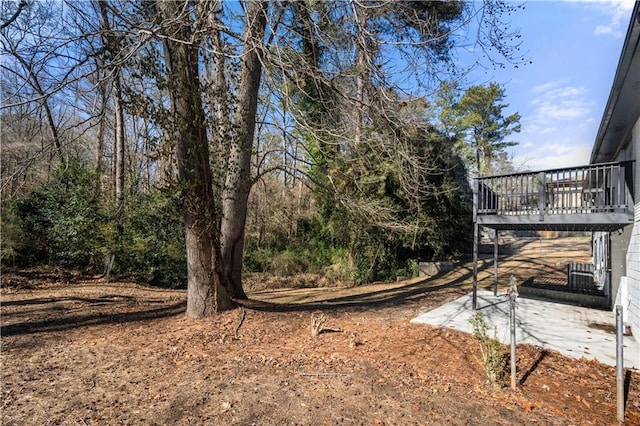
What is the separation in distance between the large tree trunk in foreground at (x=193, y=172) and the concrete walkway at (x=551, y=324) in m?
3.60

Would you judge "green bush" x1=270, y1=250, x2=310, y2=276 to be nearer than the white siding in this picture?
No

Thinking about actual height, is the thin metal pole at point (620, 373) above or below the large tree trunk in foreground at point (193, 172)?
below

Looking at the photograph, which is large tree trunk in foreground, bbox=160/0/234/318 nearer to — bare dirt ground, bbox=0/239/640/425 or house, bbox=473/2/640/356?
bare dirt ground, bbox=0/239/640/425

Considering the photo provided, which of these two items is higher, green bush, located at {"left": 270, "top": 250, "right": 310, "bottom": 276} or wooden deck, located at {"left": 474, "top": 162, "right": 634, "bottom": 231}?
wooden deck, located at {"left": 474, "top": 162, "right": 634, "bottom": 231}

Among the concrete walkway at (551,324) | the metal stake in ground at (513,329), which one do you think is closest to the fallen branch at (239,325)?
the concrete walkway at (551,324)

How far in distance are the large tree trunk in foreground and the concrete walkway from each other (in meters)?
3.60

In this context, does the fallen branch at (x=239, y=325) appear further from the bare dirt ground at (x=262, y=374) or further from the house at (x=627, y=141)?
the house at (x=627, y=141)

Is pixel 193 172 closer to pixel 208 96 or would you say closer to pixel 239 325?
pixel 208 96

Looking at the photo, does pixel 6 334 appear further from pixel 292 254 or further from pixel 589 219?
pixel 292 254

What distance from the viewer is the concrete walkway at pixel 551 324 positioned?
4.58 m

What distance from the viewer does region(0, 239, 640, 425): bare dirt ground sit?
9.07 ft

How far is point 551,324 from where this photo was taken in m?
5.89

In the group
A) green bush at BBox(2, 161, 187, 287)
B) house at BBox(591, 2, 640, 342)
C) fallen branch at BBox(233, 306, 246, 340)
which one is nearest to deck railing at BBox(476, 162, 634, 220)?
house at BBox(591, 2, 640, 342)

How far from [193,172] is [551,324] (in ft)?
21.4
